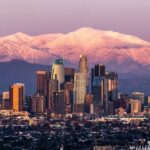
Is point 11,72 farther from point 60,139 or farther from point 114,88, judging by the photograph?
point 60,139

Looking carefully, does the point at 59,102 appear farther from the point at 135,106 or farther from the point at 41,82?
the point at 135,106

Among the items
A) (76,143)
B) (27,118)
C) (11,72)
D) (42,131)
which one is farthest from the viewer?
(11,72)

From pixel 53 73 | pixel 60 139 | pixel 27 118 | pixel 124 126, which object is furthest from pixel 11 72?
pixel 60 139

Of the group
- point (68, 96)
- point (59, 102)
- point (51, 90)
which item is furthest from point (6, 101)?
point (59, 102)

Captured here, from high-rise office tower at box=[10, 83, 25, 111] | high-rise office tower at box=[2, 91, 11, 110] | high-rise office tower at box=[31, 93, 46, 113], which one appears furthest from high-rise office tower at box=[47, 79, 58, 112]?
high-rise office tower at box=[2, 91, 11, 110]

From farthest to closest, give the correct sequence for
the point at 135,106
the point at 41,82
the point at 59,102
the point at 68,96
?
the point at 135,106 < the point at 41,82 < the point at 68,96 < the point at 59,102

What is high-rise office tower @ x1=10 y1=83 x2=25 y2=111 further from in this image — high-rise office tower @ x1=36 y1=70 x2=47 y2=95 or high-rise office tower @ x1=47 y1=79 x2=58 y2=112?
high-rise office tower @ x1=47 y1=79 x2=58 y2=112

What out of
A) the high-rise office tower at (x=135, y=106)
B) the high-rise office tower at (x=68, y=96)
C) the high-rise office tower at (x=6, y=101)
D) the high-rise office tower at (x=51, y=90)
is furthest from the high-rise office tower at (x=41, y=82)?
the high-rise office tower at (x=135, y=106)
